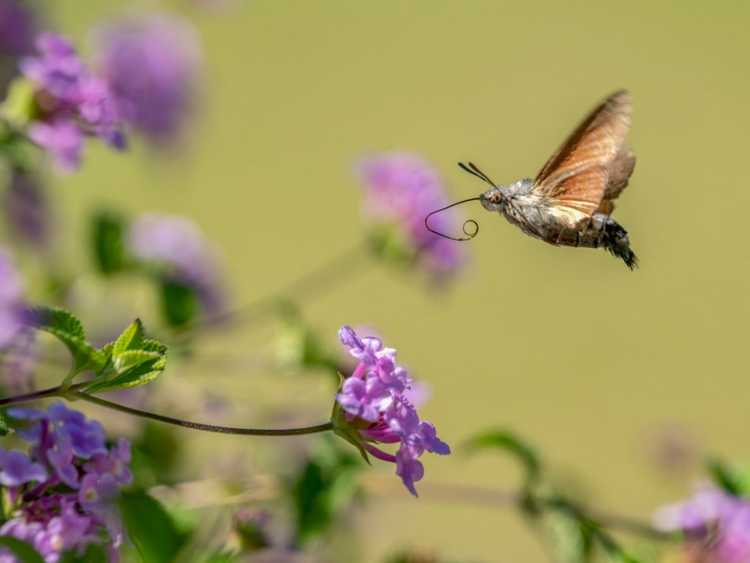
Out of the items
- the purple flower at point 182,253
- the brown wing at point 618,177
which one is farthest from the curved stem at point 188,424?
the purple flower at point 182,253

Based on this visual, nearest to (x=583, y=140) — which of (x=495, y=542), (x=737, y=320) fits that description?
(x=495, y=542)

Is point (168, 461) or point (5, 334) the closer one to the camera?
point (5, 334)

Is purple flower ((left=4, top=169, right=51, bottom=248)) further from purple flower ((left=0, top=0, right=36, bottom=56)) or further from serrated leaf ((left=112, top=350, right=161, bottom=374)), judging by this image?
serrated leaf ((left=112, top=350, right=161, bottom=374))

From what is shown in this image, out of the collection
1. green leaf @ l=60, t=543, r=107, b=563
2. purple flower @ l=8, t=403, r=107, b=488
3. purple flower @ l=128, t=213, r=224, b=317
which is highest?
purple flower @ l=8, t=403, r=107, b=488

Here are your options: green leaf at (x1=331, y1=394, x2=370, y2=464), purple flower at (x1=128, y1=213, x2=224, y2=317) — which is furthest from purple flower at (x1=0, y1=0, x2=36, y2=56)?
green leaf at (x1=331, y1=394, x2=370, y2=464)

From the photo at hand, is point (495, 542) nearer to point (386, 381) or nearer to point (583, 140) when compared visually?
point (583, 140)
